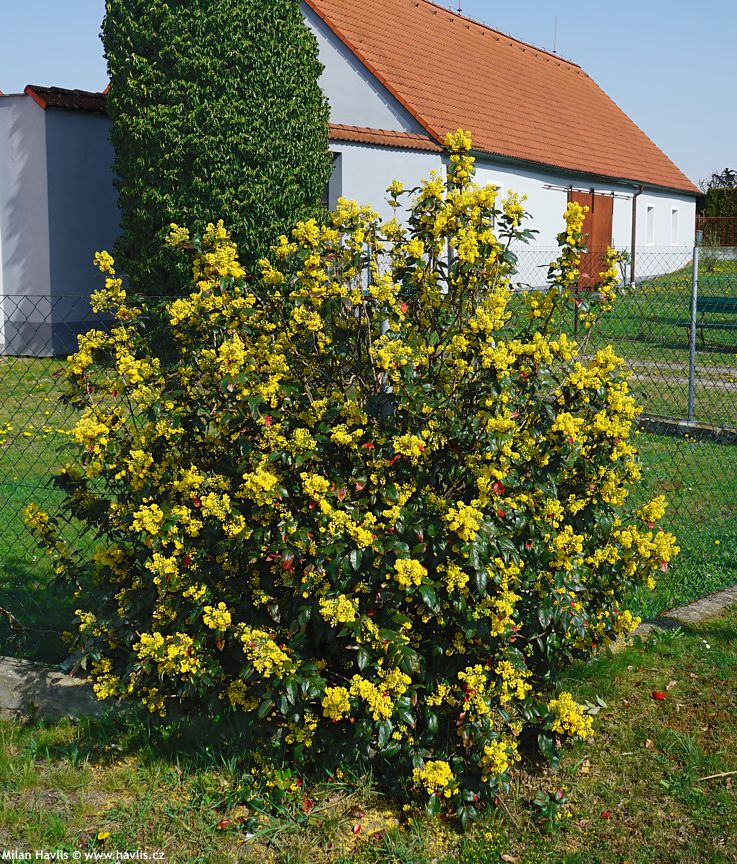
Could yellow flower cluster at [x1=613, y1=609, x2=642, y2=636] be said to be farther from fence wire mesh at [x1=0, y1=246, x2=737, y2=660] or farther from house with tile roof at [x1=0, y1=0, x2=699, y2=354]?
house with tile roof at [x1=0, y1=0, x2=699, y2=354]

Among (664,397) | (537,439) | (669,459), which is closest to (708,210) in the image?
(664,397)

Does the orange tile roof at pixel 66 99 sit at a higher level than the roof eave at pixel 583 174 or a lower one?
lower

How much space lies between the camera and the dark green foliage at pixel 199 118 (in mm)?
10875

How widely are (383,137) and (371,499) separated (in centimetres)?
1315

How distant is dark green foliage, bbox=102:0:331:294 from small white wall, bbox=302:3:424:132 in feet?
16.5

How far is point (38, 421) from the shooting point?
8.68 m

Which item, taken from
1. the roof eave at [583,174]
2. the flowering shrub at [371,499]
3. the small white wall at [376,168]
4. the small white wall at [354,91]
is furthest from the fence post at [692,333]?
the small white wall at [354,91]

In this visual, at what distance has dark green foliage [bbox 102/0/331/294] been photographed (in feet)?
35.7

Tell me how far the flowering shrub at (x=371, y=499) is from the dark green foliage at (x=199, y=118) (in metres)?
7.98

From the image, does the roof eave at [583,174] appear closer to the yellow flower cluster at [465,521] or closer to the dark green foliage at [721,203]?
the dark green foliage at [721,203]

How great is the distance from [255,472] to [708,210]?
120 feet

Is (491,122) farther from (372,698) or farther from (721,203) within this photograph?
(721,203)

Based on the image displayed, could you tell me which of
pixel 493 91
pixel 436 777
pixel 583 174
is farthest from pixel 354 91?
pixel 436 777

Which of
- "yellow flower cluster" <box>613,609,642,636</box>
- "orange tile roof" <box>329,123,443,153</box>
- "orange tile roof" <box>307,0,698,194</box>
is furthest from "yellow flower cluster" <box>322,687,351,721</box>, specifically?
"orange tile roof" <box>307,0,698,194</box>
